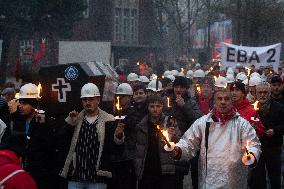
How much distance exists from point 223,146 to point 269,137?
265 cm

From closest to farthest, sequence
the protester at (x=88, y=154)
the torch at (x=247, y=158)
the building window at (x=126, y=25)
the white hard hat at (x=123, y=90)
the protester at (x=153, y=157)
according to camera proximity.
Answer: the torch at (x=247, y=158)
the protester at (x=88, y=154)
the protester at (x=153, y=157)
the white hard hat at (x=123, y=90)
the building window at (x=126, y=25)

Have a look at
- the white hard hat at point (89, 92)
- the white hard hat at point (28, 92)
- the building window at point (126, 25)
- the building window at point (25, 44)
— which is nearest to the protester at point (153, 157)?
the white hard hat at point (89, 92)

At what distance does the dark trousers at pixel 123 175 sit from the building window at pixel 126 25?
4144cm

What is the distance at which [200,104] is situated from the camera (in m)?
A: 10.5

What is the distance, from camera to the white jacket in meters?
5.79

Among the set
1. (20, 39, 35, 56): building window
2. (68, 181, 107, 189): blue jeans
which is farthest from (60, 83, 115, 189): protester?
(20, 39, 35, 56): building window

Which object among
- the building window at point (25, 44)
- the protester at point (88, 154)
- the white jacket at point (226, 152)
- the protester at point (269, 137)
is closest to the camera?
the white jacket at point (226, 152)

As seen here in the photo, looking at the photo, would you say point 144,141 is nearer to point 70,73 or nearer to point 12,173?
point 70,73

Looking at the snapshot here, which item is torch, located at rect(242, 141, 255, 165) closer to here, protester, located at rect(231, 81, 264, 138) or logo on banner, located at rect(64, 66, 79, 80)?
protester, located at rect(231, 81, 264, 138)

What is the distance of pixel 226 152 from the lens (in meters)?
5.79

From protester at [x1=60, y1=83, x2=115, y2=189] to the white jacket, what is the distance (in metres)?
0.99

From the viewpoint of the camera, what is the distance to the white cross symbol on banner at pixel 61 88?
7449 mm

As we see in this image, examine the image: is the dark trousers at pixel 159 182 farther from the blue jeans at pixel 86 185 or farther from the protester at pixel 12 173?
the protester at pixel 12 173

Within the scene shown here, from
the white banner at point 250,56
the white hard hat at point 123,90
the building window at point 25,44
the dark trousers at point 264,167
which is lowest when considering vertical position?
the dark trousers at point 264,167
